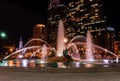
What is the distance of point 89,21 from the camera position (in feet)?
609

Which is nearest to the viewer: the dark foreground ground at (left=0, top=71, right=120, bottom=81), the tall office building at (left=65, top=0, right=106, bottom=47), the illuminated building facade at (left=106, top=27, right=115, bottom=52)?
the dark foreground ground at (left=0, top=71, right=120, bottom=81)

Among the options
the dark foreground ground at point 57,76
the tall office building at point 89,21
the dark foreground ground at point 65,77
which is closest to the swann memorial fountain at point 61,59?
the dark foreground ground at point 57,76

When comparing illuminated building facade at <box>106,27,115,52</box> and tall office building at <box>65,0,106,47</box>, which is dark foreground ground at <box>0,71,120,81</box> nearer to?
illuminated building facade at <box>106,27,115,52</box>

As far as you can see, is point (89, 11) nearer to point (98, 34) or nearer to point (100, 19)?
point (100, 19)

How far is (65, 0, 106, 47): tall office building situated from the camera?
178 meters

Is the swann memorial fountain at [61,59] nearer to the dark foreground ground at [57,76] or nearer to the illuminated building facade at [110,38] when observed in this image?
the dark foreground ground at [57,76]

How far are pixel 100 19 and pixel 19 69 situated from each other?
164248mm

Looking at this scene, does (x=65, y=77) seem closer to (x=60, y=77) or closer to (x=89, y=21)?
(x=60, y=77)

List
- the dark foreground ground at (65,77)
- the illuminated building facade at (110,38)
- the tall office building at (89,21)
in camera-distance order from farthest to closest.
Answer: the tall office building at (89,21) → the illuminated building facade at (110,38) → the dark foreground ground at (65,77)

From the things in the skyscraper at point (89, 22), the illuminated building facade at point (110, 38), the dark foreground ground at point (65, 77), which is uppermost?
the skyscraper at point (89, 22)

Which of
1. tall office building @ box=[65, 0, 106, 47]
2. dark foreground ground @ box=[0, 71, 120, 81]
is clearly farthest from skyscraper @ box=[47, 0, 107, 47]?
dark foreground ground @ box=[0, 71, 120, 81]

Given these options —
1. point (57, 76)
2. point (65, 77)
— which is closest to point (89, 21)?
point (57, 76)

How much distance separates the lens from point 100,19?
18388cm

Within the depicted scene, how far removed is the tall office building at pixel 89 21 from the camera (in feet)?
583
